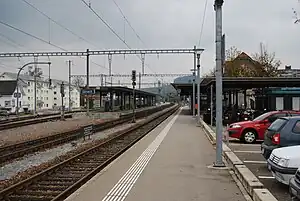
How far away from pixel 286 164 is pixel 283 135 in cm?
321

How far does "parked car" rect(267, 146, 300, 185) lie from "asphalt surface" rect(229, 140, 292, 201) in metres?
0.37

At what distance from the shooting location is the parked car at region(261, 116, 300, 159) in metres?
12.1

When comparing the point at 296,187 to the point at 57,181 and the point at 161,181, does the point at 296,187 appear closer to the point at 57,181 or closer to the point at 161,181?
the point at 161,181

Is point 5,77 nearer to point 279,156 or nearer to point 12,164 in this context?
point 12,164

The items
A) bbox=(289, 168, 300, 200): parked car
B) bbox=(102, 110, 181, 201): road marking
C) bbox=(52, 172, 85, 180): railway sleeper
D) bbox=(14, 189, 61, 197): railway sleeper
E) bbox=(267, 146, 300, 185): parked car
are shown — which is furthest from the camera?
bbox=(52, 172, 85, 180): railway sleeper

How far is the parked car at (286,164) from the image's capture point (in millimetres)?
8992

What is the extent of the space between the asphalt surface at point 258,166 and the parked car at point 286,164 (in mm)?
370

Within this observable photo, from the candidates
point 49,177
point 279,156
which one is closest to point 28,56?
point 49,177

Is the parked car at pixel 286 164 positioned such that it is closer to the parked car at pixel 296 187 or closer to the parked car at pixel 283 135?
the parked car at pixel 296 187

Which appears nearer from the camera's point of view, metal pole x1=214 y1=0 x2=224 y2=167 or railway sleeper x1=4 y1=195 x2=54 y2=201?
railway sleeper x1=4 y1=195 x2=54 y2=201

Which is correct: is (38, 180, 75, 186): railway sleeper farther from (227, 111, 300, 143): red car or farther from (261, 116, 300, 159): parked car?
(227, 111, 300, 143): red car

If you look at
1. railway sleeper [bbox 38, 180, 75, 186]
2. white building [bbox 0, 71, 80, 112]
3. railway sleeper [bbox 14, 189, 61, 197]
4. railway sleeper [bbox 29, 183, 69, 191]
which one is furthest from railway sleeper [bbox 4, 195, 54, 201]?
white building [bbox 0, 71, 80, 112]

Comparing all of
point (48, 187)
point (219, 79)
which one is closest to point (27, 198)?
point (48, 187)

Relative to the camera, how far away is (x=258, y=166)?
1359cm
